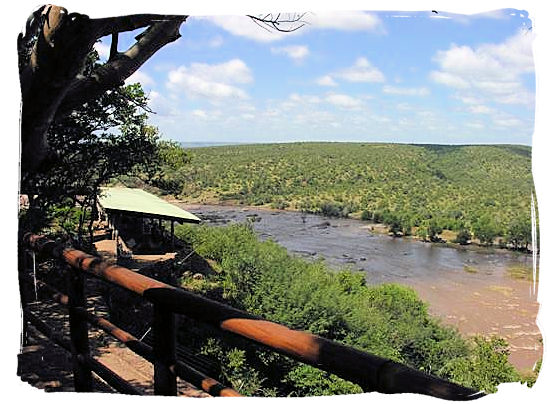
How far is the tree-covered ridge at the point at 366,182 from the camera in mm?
5180

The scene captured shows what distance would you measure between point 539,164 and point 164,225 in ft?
28.5

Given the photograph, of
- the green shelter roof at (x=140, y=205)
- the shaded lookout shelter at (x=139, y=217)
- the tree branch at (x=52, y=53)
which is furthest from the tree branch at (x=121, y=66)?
the green shelter roof at (x=140, y=205)

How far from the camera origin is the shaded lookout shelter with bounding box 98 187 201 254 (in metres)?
7.09

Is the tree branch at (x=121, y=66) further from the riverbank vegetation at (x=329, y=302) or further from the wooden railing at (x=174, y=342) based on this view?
the riverbank vegetation at (x=329, y=302)

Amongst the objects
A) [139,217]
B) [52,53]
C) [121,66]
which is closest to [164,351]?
[52,53]

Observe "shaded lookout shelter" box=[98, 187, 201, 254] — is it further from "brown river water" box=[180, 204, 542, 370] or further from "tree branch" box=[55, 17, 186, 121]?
"tree branch" box=[55, 17, 186, 121]

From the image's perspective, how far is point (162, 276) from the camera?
363 inches

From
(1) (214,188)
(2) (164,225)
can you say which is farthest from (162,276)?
(1) (214,188)

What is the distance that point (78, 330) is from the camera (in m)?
1.30

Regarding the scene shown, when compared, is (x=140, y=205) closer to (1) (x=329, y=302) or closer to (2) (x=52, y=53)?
(2) (x=52, y=53)

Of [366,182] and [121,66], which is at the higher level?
[121,66]

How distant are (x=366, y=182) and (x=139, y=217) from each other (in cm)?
501

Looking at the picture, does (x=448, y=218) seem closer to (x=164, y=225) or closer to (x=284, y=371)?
(x=284, y=371)

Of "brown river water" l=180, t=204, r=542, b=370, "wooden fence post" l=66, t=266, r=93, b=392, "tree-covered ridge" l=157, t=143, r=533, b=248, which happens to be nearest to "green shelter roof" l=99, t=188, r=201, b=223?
"tree-covered ridge" l=157, t=143, r=533, b=248
